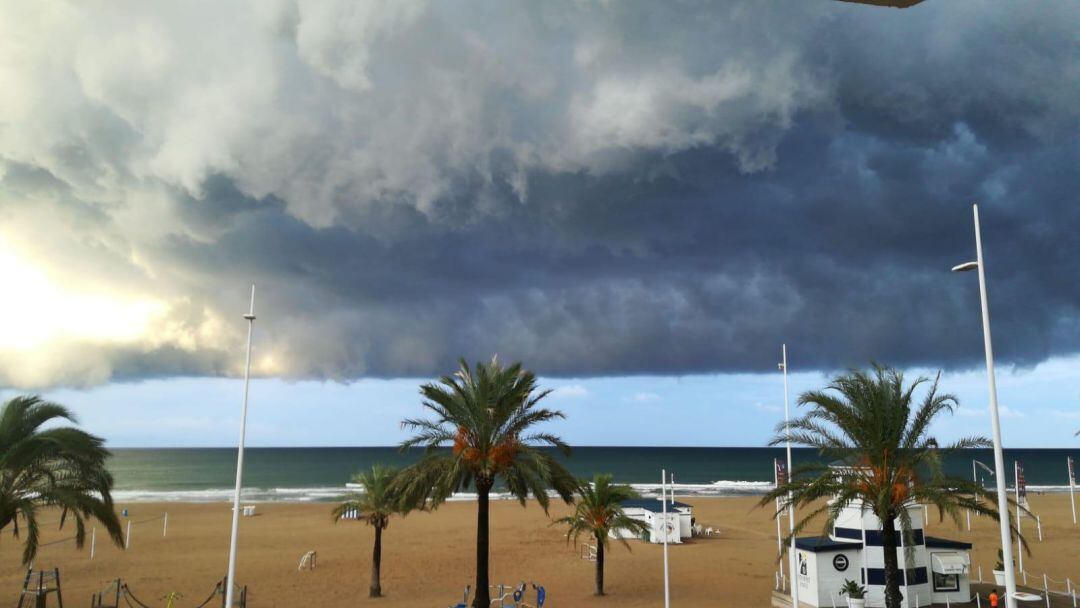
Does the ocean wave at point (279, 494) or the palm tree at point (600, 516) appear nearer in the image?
the palm tree at point (600, 516)

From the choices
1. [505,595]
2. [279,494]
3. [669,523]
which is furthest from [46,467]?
[279,494]

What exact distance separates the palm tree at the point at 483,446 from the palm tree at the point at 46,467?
8.89m

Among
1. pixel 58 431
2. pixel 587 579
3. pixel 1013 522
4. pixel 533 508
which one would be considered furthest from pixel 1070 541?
pixel 58 431

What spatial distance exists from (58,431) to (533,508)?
50.7 metres

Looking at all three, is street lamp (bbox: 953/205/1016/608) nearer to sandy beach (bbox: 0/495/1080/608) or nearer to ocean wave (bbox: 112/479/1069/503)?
sandy beach (bbox: 0/495/1080/608)

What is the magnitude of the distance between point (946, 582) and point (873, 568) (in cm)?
294

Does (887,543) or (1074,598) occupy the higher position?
(887,543)

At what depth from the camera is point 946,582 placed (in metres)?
24.3

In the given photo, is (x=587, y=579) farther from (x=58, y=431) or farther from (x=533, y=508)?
(x=533, y=508)

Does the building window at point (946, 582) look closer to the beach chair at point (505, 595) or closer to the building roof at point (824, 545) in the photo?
the building roof at point (824, 545)

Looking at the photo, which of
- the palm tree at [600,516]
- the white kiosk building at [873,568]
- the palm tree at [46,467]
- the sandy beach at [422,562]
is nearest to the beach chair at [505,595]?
the sandy beach at [422,562]

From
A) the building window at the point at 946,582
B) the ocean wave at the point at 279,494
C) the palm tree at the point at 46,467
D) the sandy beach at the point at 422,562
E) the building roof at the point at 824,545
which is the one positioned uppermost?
the palm tree at the point at 46,467

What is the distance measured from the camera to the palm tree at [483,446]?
790 inches

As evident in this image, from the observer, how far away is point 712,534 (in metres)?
46.4
